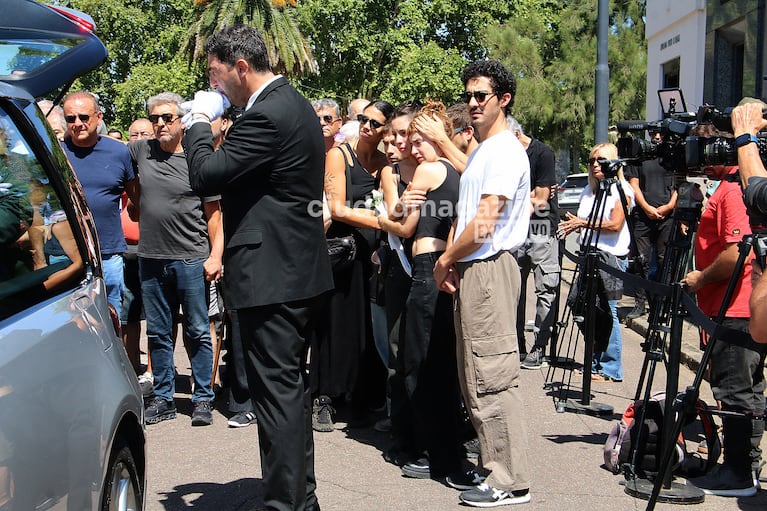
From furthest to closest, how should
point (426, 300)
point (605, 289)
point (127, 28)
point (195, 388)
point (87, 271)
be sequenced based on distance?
point (127, 28), point (605, 289), point (195, 388), point (426, 300), point (87, 271)

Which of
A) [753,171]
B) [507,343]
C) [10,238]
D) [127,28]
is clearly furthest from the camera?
[127,28]

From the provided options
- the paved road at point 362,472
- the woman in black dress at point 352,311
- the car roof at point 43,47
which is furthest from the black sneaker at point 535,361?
the car roof at point 43,47

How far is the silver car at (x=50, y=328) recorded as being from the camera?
234cm

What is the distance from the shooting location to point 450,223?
5.17 m

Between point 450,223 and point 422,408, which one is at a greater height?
point 450,223

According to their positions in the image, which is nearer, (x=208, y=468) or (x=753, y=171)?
(x=753, y=171)

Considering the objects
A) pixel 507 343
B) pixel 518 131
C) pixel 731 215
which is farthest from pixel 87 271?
pixel 518 131

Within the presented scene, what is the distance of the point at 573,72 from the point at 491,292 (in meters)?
32.9

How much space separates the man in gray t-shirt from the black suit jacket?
2.29m

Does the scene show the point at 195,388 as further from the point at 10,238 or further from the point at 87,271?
the point at 10,238

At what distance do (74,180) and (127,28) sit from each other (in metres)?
51.2

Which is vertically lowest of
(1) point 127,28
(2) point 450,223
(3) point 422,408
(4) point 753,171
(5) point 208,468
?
(5) point 208,468

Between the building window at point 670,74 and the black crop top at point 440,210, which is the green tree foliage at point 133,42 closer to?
the building window at point 670,74

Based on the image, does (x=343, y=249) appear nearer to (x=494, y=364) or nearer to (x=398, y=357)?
(x=398, y=357)
